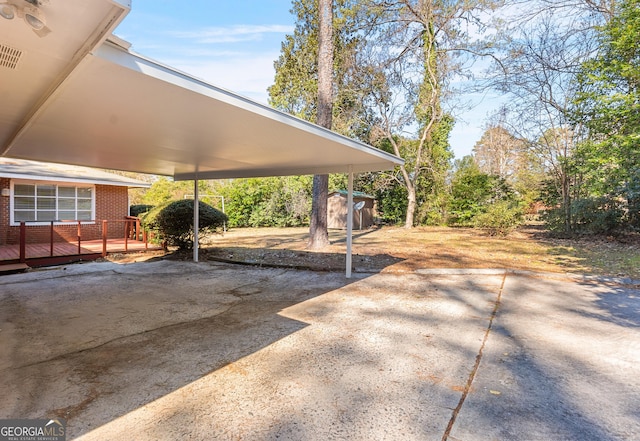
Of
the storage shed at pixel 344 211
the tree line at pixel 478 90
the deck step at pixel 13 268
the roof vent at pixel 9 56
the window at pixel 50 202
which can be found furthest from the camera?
the storage shed at pixel 344 211

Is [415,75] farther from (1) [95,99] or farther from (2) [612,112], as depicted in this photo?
(1) [95,99]

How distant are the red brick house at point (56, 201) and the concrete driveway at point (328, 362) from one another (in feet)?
21.1

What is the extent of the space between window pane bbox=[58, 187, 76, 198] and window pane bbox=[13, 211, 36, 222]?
38.4 inches

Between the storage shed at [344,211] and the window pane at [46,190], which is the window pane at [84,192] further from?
the storage shed at [344,211]

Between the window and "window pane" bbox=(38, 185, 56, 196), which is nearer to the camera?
the window

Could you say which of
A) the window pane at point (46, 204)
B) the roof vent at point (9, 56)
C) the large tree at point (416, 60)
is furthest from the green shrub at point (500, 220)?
the window pane at point (46, 204)

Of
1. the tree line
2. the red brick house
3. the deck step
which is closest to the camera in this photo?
the deck step

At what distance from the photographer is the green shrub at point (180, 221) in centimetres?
888

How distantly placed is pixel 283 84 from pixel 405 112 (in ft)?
31.4

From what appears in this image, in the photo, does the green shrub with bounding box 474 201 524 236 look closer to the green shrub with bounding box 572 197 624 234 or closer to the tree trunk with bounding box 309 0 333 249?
the green shrub with bounding box 572 197 624 234

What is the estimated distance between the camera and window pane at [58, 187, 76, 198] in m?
11.2

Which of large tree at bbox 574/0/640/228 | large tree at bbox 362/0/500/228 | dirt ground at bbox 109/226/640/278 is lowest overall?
dirt ground at bbox 109/226/640/278

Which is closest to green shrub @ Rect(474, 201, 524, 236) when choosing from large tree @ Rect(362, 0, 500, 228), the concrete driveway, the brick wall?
large tree @ Rect(362, 0, 500, 228)

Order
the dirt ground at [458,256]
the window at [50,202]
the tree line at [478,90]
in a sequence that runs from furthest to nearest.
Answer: the window at [50,202]
the tree line at [478,90]
the dirt ground at [458,256]
